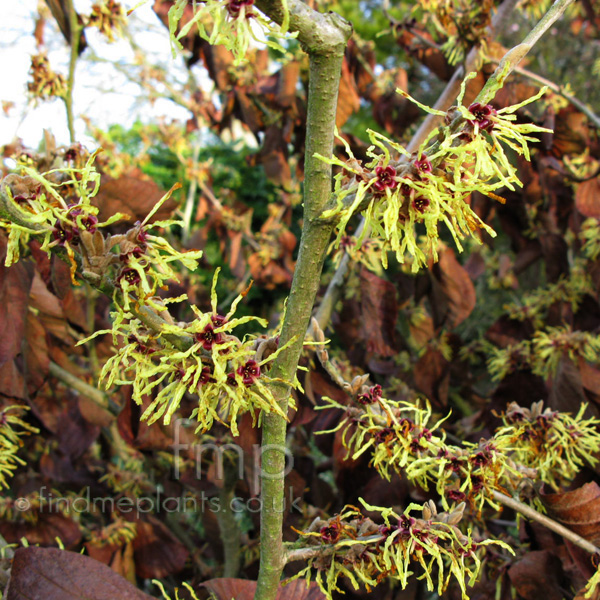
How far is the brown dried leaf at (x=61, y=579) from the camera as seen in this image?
2.48 feet

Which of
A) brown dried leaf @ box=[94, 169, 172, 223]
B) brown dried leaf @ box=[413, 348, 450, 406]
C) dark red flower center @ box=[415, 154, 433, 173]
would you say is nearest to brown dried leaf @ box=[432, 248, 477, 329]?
brown dried leaf @ box=[413, 348, 450, 406]

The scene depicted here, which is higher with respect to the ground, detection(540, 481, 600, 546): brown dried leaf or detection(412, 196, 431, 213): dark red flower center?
detection(412, 196, 431, 213): dark red flower center

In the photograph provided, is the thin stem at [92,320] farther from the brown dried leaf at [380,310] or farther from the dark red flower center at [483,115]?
the dark red flower center at [483,115]

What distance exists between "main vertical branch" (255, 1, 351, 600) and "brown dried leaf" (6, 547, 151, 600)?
0.23 m

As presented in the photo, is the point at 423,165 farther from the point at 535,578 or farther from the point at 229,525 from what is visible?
the point at 229,525

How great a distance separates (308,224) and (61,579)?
24.4 inches

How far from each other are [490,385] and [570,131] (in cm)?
285

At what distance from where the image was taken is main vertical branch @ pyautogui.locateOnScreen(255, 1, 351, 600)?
1.84 ft

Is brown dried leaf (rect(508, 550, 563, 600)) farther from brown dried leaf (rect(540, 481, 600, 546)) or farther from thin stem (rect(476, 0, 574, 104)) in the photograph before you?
thin stem (rect(476, 0, 574, 104))

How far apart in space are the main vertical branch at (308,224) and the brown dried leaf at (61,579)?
0.76 feet

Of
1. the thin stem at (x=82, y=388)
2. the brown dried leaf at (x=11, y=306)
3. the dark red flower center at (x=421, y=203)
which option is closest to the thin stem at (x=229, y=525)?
the thin stem at (x=82, y=388)

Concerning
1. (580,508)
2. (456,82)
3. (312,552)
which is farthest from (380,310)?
(312,552)

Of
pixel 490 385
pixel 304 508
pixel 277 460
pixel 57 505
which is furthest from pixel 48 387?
pixel 490 385

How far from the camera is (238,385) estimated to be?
0.62 metres
